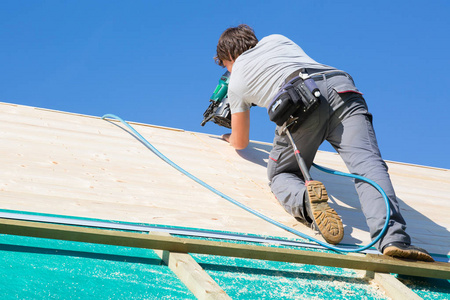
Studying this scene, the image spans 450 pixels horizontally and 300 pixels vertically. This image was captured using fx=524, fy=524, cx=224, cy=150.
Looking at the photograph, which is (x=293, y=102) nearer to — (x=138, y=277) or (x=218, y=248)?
(x=218, y=248)

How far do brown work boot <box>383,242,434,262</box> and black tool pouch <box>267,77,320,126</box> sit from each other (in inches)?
32.8

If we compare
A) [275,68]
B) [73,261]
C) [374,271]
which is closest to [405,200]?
[275,68]

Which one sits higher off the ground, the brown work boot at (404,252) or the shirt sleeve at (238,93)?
the shirt sleeve at (238,93)

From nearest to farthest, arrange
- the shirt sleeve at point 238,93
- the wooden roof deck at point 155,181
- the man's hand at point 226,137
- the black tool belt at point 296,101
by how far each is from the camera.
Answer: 1. the wooden roof deck at point 155,181
2. the black tool belt at point 296,101
3. the shirt sleeve at point 238,93
4. the man's hand at point 226,137

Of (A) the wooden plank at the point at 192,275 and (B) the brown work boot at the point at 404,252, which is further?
(B) the brown work boot at the point at 404,252

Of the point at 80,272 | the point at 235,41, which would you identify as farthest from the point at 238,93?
the point at 80,272

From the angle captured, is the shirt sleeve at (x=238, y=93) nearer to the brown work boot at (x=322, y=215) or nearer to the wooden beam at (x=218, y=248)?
the brown work boot at (x=322, y=215)

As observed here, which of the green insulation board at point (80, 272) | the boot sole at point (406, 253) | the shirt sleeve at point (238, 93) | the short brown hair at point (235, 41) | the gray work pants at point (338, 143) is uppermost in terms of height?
the short brown hair at point (235, 41)

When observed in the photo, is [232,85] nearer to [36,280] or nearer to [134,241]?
[134,241]

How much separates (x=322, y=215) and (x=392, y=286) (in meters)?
0.58

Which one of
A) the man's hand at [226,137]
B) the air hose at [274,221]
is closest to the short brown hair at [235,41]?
the air hose at [274,221]

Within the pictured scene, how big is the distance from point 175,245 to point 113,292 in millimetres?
343

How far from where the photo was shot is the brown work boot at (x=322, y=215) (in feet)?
7.90

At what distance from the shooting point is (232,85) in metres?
3.22
